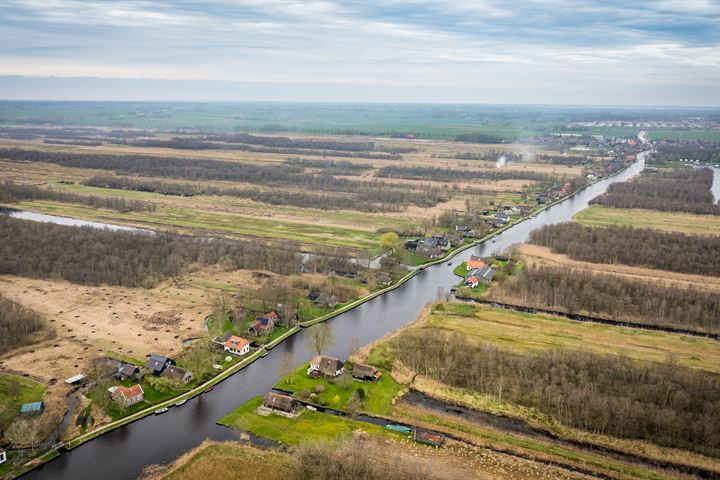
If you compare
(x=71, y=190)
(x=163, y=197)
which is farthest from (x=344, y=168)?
(x=71, y=190)

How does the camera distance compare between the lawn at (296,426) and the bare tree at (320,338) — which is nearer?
the lawn at (296,426)

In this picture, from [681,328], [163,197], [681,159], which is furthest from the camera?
[681,159]

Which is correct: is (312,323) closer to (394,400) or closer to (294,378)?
(294,378)

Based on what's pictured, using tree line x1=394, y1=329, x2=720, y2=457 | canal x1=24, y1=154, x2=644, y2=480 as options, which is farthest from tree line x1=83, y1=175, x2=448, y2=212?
tree line x1=394, y1=329, x2=720, y2=457

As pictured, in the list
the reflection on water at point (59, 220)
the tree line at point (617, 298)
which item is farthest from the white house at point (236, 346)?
the reflection on water at point (59, 220)

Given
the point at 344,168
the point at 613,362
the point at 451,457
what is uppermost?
the point at 344,168

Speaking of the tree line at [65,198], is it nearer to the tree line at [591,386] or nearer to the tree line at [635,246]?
the tree line at [635,246]

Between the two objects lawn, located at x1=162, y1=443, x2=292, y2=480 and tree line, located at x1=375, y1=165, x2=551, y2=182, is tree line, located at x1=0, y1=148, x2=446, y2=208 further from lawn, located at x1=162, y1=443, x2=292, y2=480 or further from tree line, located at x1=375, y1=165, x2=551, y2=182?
lawn, located at x1=162, y1=443, x2=292, y2=480
